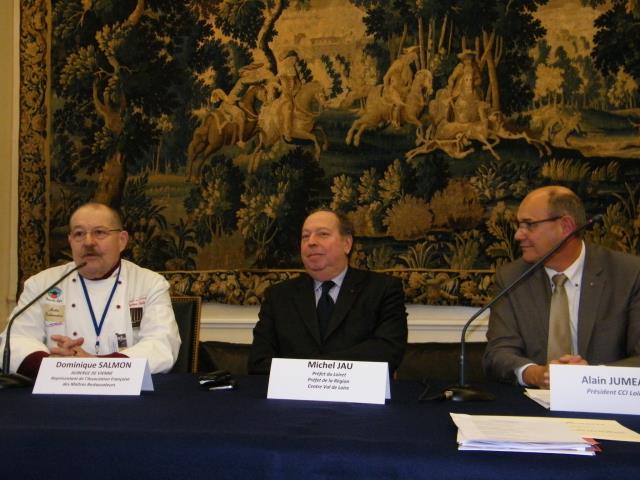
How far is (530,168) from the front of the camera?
372cm

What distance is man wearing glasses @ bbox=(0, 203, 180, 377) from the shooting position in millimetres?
2873

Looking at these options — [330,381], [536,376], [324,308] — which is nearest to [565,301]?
[536,376]

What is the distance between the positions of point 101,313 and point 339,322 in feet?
3.22

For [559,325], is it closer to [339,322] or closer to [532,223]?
[532,223]

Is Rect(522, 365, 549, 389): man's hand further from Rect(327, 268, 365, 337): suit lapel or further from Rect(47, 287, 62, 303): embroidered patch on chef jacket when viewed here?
Rect(47, 287, 62, 303): embroidered patch on chef jacket

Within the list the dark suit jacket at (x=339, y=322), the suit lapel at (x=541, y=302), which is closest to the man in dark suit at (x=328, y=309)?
the dark suit jacket at (x=339, y=322)

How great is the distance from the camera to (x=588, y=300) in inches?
108

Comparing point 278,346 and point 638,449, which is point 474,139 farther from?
point 638,449

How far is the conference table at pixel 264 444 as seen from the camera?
4.26 feet

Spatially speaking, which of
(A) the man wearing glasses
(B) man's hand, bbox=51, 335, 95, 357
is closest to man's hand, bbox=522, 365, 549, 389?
(A) the man wearing glasses

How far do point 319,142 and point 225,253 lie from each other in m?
0.82

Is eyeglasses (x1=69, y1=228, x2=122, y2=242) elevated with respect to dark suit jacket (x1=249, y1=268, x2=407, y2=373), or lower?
elevated

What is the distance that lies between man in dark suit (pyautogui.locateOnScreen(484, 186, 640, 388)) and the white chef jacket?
1.29m

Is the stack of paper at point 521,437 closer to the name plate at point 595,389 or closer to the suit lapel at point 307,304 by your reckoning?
the name plate at point 595,389
